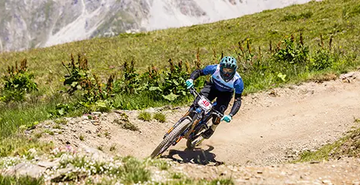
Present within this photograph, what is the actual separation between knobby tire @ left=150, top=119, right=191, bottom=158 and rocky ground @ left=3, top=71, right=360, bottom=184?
428mm

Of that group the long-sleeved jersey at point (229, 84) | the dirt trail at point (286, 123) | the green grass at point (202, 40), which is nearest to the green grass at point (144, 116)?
the dirt trail at point (286, 123)

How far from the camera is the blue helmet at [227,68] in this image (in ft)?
30.0

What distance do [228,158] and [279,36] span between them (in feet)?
54.7

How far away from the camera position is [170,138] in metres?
8.48

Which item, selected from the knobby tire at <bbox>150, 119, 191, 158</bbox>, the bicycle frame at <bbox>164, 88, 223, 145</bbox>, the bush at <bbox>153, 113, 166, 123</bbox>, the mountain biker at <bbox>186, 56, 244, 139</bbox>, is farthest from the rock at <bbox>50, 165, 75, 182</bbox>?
the bush at <bbox>153, 113, 166, 123</bbox>

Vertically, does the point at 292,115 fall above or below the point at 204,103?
below

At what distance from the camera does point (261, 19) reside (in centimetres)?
3197

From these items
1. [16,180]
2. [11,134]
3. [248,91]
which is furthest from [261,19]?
[16,180]

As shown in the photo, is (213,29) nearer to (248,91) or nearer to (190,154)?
(248,91)

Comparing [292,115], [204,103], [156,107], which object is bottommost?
[292,115]

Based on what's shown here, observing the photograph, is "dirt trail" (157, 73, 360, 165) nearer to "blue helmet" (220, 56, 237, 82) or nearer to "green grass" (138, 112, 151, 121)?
"green grass" (138, 112, 151, 121)

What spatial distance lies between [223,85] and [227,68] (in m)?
0.55

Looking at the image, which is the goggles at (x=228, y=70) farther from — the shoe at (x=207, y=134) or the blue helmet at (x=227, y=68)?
the shoe at (x=207, y=134)

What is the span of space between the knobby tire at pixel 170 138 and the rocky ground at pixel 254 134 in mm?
428
